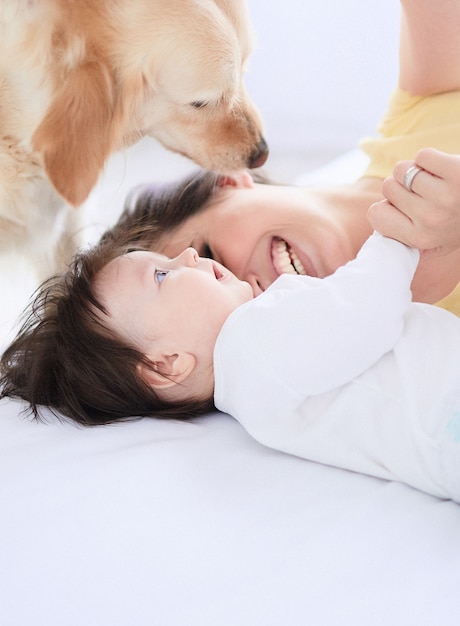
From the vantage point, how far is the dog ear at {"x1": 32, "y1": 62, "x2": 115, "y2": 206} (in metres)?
1.09

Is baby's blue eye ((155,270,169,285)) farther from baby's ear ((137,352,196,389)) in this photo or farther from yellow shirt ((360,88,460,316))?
yellow shirt ((360,88,460,316))

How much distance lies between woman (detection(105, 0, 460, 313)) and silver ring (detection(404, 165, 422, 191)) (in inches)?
5.3

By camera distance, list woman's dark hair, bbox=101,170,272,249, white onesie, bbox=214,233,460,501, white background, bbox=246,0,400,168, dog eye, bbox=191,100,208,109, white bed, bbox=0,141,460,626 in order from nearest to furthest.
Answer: white bed, bbox=0,141,460,626 → white onesie, bbox=214,233,460,501 → dog eye, bbox=191,100,208,109 → woman's dark hair, bbox=101,170,272,249 → white background, bbox=246,0,400,168

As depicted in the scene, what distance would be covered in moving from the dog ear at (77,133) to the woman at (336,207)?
0.25m

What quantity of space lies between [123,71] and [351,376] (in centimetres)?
62

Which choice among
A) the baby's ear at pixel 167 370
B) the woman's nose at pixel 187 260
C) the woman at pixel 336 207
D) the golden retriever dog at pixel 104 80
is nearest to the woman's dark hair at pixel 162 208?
the woman at pixel 336 207

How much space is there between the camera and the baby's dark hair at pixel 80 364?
103cm

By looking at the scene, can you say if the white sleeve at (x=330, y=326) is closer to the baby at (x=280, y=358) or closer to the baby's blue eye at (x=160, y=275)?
the baby at (x=280, y=358)

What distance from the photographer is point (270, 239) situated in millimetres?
1271

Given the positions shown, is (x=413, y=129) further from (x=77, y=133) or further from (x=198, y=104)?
(x=77, y=133)

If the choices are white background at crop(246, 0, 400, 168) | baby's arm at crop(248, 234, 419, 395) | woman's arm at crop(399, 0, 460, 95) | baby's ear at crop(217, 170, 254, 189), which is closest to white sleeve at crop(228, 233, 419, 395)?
baby's arm at crop(248, 234, 419, 395)

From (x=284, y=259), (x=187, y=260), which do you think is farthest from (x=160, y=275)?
(x=284, y=259)

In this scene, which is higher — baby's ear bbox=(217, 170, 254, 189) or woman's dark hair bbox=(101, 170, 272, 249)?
baby's ear bbox=(217, 170, 254, 189)

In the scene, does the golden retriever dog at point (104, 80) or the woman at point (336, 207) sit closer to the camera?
the golden retriever dog at point (104, 80)
